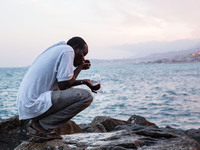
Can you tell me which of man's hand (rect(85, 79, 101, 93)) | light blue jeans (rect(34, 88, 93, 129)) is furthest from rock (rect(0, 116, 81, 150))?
man's hand (rect(85, 79, 101, 93))

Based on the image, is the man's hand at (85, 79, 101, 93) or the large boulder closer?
the large boulder

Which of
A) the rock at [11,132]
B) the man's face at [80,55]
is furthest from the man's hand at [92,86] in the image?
the rock at [11,132]

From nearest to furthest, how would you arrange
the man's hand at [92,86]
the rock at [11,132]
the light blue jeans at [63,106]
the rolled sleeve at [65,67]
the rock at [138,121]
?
1. the rolled sleeve at [65,67]
2. the light blue jeans at [63,106]
3. the man's hand at [92,86]
4. the rock at [11,132]
5. the rock at [138,121]

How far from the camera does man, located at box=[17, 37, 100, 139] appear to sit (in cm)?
407

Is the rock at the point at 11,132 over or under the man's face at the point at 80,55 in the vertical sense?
under

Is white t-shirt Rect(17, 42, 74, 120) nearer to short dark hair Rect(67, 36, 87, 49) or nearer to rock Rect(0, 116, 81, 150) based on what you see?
short dark hair Rect(67, 36, 87, 49)

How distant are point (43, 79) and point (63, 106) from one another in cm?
51

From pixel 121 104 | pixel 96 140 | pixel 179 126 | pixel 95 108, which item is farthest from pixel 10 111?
pixel 96 140

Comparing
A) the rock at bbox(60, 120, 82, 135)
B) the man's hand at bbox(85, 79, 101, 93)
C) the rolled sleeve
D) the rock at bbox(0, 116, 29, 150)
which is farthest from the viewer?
the rock at bbox(60, 120, 82, 135)

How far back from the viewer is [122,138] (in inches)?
187

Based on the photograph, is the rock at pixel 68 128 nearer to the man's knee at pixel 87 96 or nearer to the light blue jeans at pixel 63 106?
the light blue jeans at pixel 63 106

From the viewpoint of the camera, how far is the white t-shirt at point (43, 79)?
4.05m

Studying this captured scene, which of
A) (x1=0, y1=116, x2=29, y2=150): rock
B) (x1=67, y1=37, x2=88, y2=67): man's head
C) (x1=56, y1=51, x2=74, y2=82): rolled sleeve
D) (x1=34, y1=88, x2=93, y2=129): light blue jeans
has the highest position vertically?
(x1=67, y1=37, x2=88, y2=67): man's head

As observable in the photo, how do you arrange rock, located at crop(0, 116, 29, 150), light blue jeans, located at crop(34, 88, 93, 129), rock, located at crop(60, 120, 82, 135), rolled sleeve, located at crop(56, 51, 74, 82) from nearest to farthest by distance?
rolled sleeve, located at crop(56, 51, 74, 82) → light blue jeans, located at crop(34, 88, 93, 129) → rock, located at crop(0, 116, 29, 150) → rock, located at crop(60, 120, 82, 135)
